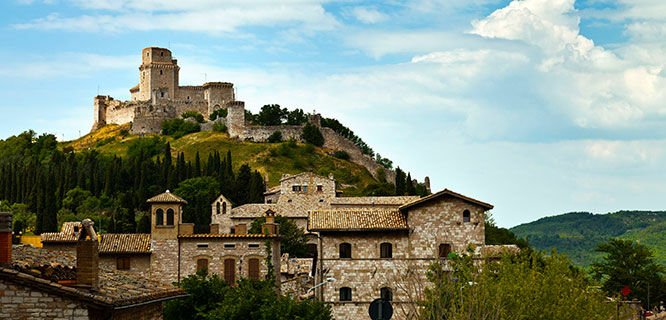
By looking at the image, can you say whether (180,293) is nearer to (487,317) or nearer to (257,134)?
(487,317)

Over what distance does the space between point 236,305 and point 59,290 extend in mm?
17340

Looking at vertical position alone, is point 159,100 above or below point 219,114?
above

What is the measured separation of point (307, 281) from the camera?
53594 millimetres

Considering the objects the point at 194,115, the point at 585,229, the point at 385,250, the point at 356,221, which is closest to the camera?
the point at 385,250

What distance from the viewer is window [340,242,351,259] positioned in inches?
1827

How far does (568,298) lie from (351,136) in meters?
114

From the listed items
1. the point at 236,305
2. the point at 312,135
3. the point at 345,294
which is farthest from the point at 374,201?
the point at 312,135

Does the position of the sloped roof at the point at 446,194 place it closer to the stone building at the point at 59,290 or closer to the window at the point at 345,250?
the window at the point at 345,250

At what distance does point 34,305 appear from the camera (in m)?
15.4

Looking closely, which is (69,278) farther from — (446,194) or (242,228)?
(242,228)

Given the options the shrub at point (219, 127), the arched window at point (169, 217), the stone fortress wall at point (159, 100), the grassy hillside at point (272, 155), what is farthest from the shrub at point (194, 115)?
the arched window at point (169, 217)

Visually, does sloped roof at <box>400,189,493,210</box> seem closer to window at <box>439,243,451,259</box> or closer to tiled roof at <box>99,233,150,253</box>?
window at <box>439,243,451,259</box>

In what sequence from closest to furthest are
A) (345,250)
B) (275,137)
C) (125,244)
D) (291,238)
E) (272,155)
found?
(345,250) → (125,244) → (291,238) → (272,155) → (275,137)

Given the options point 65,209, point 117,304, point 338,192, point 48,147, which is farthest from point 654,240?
point 117,304
